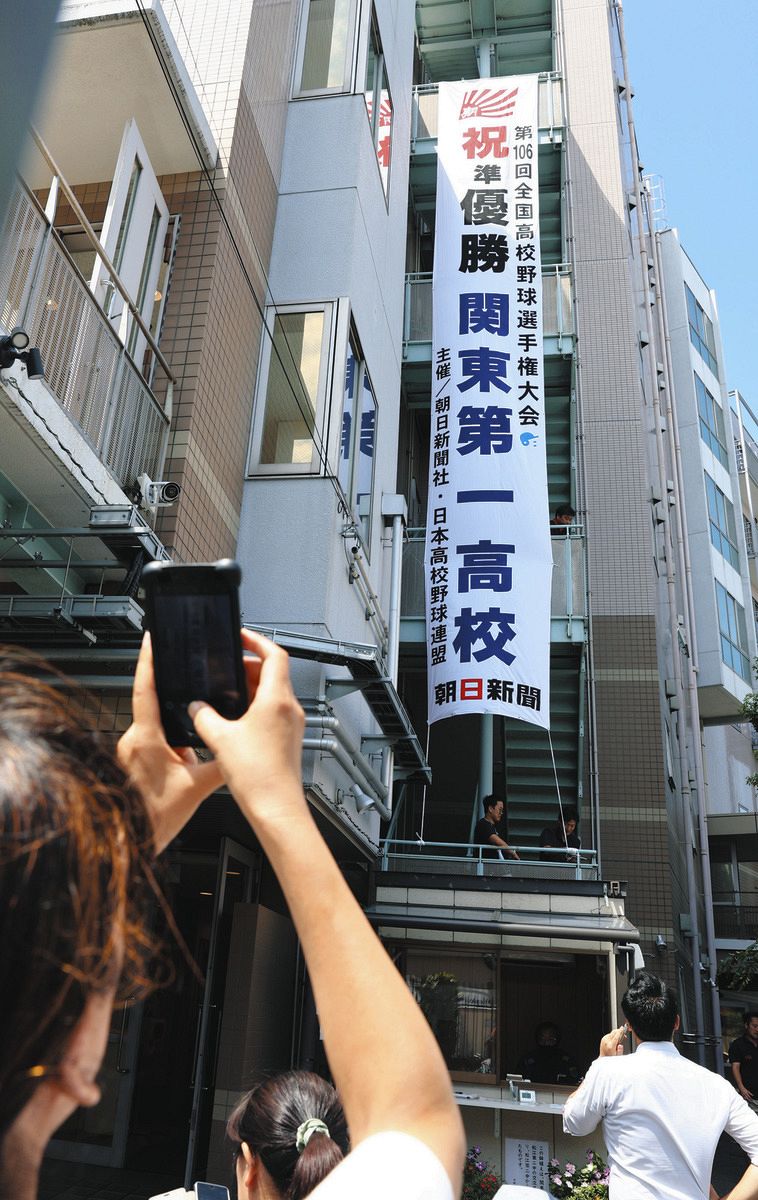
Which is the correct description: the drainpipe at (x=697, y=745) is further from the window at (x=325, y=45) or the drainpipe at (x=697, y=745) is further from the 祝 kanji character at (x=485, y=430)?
the window at (x=325, y=45)

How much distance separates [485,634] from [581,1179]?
19.0 feet

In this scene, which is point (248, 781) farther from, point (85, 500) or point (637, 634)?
point (637, 634)

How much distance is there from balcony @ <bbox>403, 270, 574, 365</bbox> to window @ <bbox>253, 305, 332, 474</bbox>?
6.80 metres

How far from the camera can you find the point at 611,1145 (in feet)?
12.4

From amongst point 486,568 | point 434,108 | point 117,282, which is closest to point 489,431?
A: point 486,568

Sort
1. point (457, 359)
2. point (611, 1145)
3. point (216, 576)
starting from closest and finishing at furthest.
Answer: point (216, 576) → point (611, 1145) → point (457, 359)

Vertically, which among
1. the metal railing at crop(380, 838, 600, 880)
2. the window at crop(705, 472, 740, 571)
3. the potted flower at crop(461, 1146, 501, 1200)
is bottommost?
the potted flower at crop(461, 1146, 501, 1200)

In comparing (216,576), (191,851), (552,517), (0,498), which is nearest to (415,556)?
(552,517)

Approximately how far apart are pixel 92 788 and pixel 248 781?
19 cm

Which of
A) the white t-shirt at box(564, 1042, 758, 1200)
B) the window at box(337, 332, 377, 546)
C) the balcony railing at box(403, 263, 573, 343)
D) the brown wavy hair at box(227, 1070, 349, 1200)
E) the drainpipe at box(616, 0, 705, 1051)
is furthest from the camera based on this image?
the balcony railing at box(403, 263, 573, 343)

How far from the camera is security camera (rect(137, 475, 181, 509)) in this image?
684 cm

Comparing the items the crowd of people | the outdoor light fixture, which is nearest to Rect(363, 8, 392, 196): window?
the outdoor light fixture

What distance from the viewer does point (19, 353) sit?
4.96m

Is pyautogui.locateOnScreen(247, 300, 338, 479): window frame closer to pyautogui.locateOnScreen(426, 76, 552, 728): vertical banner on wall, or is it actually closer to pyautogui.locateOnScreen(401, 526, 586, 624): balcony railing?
pyautogui.locateOnScreen(426, 76, 552, 728): vertical banner on wall
